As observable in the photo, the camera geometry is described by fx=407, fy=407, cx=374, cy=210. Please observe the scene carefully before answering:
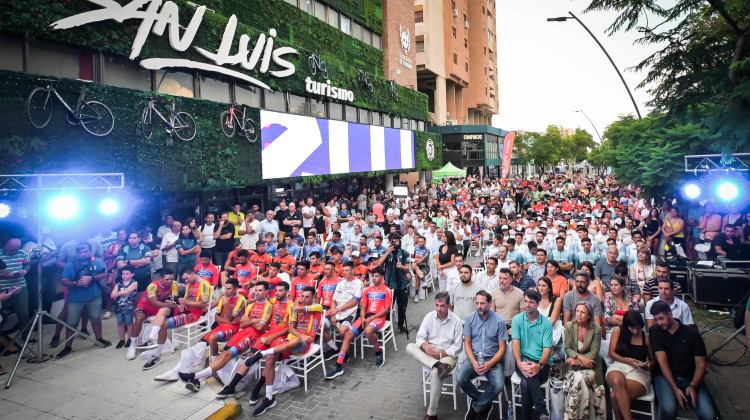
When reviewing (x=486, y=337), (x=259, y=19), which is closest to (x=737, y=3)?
(x=486, y=337)

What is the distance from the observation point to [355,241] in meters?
12.5

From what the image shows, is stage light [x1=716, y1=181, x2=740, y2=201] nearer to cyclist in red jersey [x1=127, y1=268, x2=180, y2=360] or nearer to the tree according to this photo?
the tree

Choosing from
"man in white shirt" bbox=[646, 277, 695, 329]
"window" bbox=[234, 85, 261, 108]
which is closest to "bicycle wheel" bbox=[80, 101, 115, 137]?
"window" bbox=[234, 85, 261, 108]

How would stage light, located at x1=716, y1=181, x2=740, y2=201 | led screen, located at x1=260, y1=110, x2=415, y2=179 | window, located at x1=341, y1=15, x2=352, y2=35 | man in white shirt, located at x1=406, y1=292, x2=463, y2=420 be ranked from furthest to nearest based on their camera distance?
1. window, located at x1=341, y1=15, x2=352, y2=35
2. led screen, located at x1=260, y1=110, x2=415, y2=179
3. stage light, located at x1=716, y1=181, x2=740, y2=201
4. man in white shirt, located at x1=406, y1=292, x2=463, y2=420

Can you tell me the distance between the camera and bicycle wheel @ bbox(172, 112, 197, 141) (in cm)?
1247

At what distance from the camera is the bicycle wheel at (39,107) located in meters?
9.18

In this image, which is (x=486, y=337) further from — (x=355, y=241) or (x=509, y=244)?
(x=355, y=241)

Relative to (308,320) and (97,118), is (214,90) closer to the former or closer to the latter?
(97,118)

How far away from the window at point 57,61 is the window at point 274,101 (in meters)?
6.96

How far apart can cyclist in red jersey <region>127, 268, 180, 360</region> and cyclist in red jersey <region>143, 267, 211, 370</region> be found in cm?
→ 11

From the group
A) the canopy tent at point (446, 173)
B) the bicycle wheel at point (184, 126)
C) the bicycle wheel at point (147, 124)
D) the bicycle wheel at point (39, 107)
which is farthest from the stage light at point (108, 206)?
the canopy tent at point (446, 173)

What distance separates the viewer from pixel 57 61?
1026 centimetres

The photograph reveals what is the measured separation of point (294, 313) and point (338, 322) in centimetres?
105

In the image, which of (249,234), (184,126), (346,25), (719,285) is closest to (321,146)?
(184,126)
